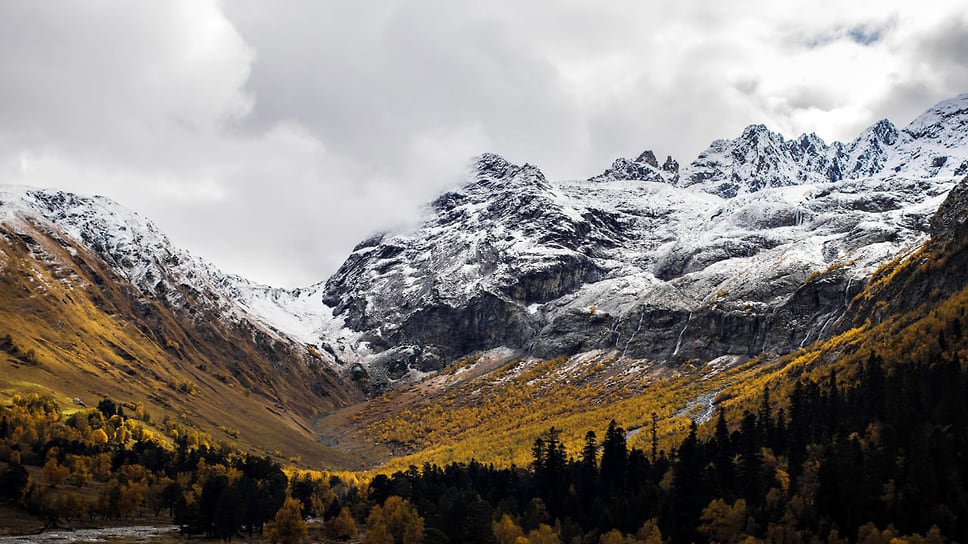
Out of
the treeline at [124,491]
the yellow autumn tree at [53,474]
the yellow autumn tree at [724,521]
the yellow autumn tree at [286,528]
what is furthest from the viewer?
the yellow autumn tree at [53,474]

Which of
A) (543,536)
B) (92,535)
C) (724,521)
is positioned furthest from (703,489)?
(92,535)

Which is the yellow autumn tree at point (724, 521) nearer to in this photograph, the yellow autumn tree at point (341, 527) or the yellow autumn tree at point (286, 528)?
the yellow autumn tree at point (341, 527)

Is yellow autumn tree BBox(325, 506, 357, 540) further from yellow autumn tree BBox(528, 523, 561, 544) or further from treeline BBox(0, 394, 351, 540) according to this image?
yellow autumn tree BBox(528, 523, 561, 544)

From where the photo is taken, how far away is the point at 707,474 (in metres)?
133

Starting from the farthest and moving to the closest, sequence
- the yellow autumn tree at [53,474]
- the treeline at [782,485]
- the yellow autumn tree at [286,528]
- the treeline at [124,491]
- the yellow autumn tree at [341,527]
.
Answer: the yellow autumn tree at [53,474] < the yellow autumn tree at [341,527] < the treeline at [124,491] < the yellow autumn tree at [286,528] < the treeline at [782,485]

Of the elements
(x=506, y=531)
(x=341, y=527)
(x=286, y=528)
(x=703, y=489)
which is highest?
(x=286, y=528)

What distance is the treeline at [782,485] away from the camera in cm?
10750

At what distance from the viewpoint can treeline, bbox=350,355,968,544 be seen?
10750 centimetres

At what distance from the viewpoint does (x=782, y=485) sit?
414ft

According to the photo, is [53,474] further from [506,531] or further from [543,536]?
[543,536]

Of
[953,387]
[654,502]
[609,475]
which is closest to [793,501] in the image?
[654,502]

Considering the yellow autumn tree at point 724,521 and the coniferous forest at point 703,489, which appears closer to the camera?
the coniferous forest at point 703,489

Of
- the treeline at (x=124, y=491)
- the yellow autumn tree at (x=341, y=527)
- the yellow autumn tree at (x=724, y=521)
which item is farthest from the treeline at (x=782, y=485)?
the treeline at (x=124, y=491)

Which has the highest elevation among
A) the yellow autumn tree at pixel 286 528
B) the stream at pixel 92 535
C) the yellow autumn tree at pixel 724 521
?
the stream at pixel 92 535
